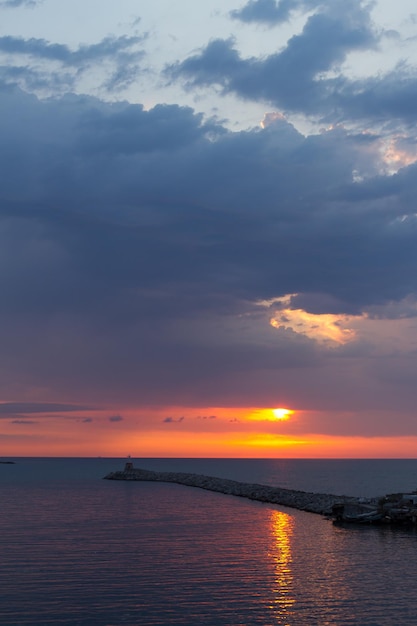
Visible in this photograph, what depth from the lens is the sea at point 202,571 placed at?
28.0 m

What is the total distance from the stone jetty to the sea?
11.9 m

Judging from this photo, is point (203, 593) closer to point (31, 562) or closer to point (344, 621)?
point (344, 621)

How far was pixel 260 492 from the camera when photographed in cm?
9419

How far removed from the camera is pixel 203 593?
104ft

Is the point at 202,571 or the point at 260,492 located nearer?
the point at 202,571

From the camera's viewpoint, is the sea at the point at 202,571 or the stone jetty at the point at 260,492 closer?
the sea at the point at 202,571

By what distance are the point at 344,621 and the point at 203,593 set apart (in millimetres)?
7182

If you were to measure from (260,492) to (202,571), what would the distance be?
193 ft

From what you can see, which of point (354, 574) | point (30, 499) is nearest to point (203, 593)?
point (354, 574)

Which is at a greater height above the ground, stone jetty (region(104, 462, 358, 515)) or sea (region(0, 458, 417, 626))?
sea (region(0, 458, 417, 626))

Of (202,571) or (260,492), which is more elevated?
(202,571)

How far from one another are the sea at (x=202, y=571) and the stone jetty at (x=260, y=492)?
1192cm

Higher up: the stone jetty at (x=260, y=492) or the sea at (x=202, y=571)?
the sea at (x=202, y=571)

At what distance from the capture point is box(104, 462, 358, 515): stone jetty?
77062mm
